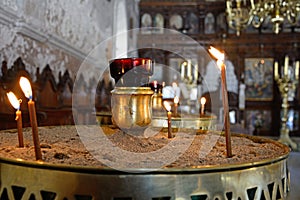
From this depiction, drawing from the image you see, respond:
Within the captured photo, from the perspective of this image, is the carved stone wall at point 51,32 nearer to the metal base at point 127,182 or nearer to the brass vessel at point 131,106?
the brass vessel at point 131,106

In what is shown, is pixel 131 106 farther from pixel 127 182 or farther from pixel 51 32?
pixel 51 32

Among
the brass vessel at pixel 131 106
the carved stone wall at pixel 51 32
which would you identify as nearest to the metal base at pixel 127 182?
the brass vessel at pixel 131 106

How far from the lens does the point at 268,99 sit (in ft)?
35.2

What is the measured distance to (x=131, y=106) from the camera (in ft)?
3.51

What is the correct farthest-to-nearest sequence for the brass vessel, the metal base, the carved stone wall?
the carved stone wall
the brass vessel
the metal base

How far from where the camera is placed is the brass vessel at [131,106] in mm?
1068

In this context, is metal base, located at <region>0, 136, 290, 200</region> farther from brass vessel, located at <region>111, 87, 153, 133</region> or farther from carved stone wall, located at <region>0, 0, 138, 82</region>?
carved stone wall, located at <region>0, 0, 138, 82</region>

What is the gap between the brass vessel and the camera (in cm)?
107

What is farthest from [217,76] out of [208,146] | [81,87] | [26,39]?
[208,146]

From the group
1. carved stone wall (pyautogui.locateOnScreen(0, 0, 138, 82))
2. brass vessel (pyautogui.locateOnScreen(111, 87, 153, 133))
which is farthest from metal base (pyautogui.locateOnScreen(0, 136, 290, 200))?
carved stone wall (pyautogui.locateOnScreen(0, 0, 138, 82))

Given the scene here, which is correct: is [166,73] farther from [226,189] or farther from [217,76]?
[226,189]

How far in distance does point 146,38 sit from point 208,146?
9.94m

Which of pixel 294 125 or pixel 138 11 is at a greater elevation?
pixel 138 11

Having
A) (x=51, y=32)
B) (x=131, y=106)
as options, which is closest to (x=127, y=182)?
(x=131, y=106)
